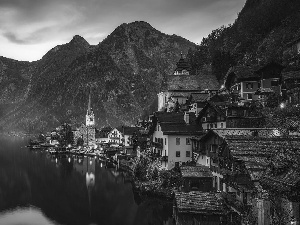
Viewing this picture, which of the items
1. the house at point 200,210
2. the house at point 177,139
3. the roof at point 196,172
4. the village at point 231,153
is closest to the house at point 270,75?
the village at point 231,153

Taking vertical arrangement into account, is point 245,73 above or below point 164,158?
above

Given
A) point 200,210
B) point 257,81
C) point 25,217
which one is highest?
point 257,81

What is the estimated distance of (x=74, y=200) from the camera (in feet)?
218

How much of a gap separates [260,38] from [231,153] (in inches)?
4116

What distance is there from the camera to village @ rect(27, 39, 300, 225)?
411 inches

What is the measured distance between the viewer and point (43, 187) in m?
82.2

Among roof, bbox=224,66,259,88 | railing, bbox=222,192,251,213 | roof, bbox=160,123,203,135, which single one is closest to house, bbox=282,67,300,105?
roof, bbox=224,66,259,88

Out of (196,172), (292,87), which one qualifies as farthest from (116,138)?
(196,172)

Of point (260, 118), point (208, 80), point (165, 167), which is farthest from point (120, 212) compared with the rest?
point (208, 80)

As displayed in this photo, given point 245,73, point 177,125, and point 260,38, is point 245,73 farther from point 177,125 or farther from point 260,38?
point 260,38

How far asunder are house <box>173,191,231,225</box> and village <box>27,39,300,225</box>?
58mm

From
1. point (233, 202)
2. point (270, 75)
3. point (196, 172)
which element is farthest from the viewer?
point (270, 75)

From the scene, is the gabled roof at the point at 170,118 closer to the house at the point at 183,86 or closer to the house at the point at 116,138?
the house at the point at 183,86

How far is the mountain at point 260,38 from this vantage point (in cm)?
9384
